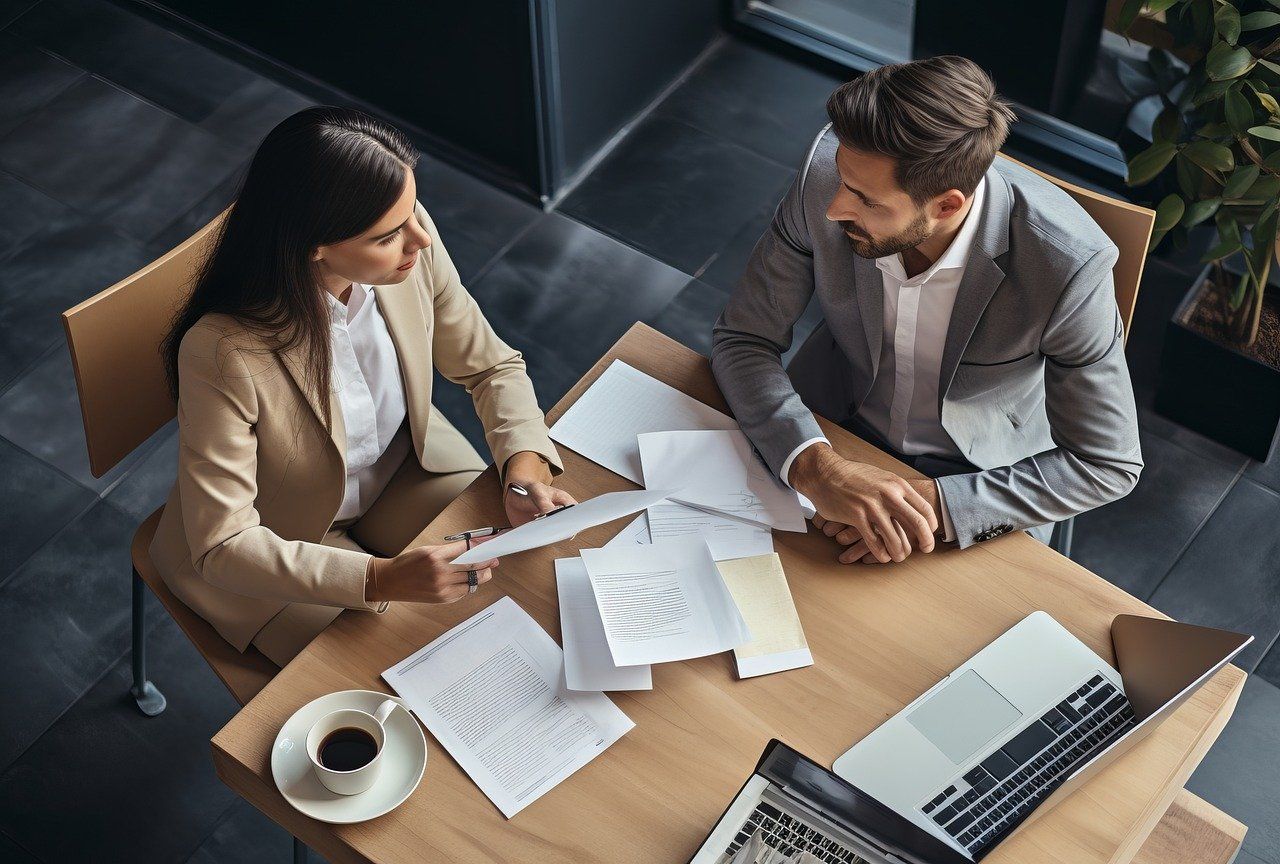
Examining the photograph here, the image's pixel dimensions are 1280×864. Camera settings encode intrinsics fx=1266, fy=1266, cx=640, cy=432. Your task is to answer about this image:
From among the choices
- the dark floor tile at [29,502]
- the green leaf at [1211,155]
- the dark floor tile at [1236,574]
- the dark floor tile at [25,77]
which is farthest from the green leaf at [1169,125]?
the dark floor tile at [25,77]

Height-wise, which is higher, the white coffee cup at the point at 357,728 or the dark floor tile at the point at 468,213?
the white coffee cup at the point at 357,728

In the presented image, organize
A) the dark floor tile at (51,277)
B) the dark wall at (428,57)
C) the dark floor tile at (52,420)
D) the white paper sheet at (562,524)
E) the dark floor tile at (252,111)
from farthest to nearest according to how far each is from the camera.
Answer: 1. the dark floor tile at (252,111)
2. the dark wall at (428,57)
3. the dark floor tile at (51,277)
4. the dark floor tile at (52,420)
5. the white paper sheet at (562,524)

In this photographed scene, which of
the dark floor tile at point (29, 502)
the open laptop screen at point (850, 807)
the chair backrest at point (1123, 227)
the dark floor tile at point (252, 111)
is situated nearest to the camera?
the open laptop screen at point (850, 807)

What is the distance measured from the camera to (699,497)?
1834 millimetres

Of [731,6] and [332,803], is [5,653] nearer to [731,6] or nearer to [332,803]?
[332,803]

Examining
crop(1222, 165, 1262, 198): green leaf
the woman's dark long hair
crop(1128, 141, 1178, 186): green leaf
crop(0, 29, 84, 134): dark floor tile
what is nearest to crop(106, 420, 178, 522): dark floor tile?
the woman's dark long hair

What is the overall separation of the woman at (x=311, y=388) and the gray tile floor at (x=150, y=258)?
0.70m

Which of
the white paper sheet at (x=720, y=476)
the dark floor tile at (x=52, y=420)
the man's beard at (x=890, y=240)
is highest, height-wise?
the man's beard at (x=890, y=240)

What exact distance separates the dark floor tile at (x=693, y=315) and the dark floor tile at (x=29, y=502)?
1.41 m

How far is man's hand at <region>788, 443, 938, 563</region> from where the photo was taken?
176 cm

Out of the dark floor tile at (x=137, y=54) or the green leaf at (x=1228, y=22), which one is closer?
the green leaf at (x=1228, y=22)

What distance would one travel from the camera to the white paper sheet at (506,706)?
1.57 meters

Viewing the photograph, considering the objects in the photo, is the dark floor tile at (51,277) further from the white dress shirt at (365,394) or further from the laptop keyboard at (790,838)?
the laptop keyboard at (790,838)

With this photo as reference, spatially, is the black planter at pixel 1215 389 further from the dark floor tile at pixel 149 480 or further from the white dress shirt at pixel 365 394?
the dark floor tile at pixel 149 480
